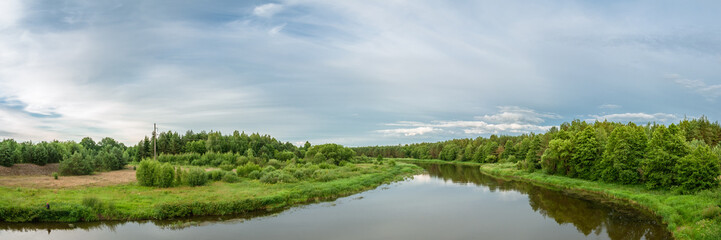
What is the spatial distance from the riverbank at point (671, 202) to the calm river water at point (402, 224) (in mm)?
1299

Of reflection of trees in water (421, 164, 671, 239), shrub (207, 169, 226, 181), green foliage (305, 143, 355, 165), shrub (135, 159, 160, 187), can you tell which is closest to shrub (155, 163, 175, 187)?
shrub (135, 159, 160, 187)

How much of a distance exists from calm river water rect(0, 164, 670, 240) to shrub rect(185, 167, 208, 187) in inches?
486

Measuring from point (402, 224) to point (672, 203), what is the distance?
2069cm

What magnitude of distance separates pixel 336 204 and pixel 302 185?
22.8ft

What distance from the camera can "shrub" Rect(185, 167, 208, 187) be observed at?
1475 inches

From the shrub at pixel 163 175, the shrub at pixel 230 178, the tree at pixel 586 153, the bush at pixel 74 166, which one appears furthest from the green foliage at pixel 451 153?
the shrub at pixel 163 175

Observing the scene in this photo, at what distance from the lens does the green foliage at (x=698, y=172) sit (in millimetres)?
30109

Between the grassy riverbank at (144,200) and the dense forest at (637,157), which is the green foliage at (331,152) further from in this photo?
the grassy riverbank at (144,200)

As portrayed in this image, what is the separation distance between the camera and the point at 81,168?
1948 inches

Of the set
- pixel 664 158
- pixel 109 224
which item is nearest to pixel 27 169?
pixel 109 224

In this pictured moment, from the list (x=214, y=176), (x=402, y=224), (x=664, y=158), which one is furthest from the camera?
(x=214, y=176)

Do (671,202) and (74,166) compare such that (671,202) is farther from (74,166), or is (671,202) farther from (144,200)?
Result: (74,166)

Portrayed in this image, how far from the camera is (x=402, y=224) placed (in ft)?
85.9

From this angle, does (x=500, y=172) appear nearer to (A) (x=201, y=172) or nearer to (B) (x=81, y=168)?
(A) (x=201, y=172)
